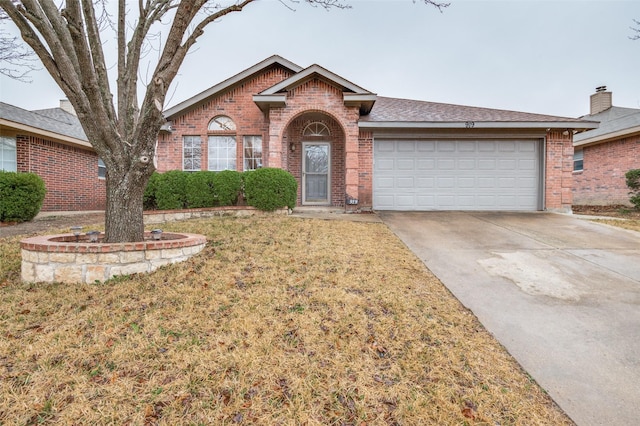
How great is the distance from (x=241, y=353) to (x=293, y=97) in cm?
861

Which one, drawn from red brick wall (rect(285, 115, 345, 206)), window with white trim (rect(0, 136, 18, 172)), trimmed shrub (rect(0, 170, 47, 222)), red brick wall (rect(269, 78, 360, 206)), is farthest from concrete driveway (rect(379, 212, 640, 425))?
window with white trim (rect(0, 136, 18, 172))

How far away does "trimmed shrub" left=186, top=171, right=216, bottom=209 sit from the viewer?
877cm

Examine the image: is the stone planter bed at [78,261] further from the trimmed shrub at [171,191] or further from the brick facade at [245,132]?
the brick facade at [245,132]

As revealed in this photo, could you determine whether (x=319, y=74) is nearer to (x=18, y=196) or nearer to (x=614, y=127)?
(x=18, y=196)

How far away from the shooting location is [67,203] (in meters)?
12.2

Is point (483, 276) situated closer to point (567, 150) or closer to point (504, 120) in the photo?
point (504, 120)

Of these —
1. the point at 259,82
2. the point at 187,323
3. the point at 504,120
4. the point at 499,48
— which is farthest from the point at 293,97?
the point at 499,48

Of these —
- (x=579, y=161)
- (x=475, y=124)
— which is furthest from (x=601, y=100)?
(x=475, y=124)

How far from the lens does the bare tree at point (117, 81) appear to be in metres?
4.05

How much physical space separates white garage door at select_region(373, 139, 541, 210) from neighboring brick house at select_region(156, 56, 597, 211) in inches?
1.3

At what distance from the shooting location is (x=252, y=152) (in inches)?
442

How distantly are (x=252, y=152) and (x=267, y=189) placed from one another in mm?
3239

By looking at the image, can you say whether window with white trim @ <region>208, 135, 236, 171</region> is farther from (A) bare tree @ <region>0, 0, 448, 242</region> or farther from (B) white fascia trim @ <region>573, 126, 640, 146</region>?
(B) white fascia trim @ <region>573, 126, 640, 146</region>

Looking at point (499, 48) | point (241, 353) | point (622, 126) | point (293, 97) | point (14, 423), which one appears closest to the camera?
point (14, 423)
